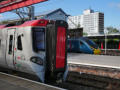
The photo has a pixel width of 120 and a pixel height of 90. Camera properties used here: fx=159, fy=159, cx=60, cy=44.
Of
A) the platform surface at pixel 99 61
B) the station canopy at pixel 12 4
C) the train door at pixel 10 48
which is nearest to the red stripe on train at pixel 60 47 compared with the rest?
the train door at pixel 10 48

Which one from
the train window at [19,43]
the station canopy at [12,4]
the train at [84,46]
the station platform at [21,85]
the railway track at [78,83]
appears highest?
the station canopy at [12,4]

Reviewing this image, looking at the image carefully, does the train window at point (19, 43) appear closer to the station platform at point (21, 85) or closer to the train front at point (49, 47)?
the train front at point (49, 47)

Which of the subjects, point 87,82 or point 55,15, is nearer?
point 87,82

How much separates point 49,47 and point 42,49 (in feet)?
1.04

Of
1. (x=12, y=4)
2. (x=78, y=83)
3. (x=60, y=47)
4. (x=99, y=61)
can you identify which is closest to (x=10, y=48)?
(x=60, y=47)

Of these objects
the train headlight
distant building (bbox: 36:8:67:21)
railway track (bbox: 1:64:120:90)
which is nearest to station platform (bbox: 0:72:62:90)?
the train headlight

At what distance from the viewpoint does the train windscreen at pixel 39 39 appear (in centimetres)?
645

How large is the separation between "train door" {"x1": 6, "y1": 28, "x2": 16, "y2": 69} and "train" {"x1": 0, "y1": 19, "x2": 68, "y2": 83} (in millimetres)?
215

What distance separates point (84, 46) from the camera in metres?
18.8

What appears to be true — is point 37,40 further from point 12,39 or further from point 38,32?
point 12,39

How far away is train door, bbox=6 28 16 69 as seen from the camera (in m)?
7.44

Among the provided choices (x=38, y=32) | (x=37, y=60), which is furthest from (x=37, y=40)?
(x=37, y=60)

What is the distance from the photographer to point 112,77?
8.77 meters

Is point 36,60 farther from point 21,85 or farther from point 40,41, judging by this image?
point 21,85
